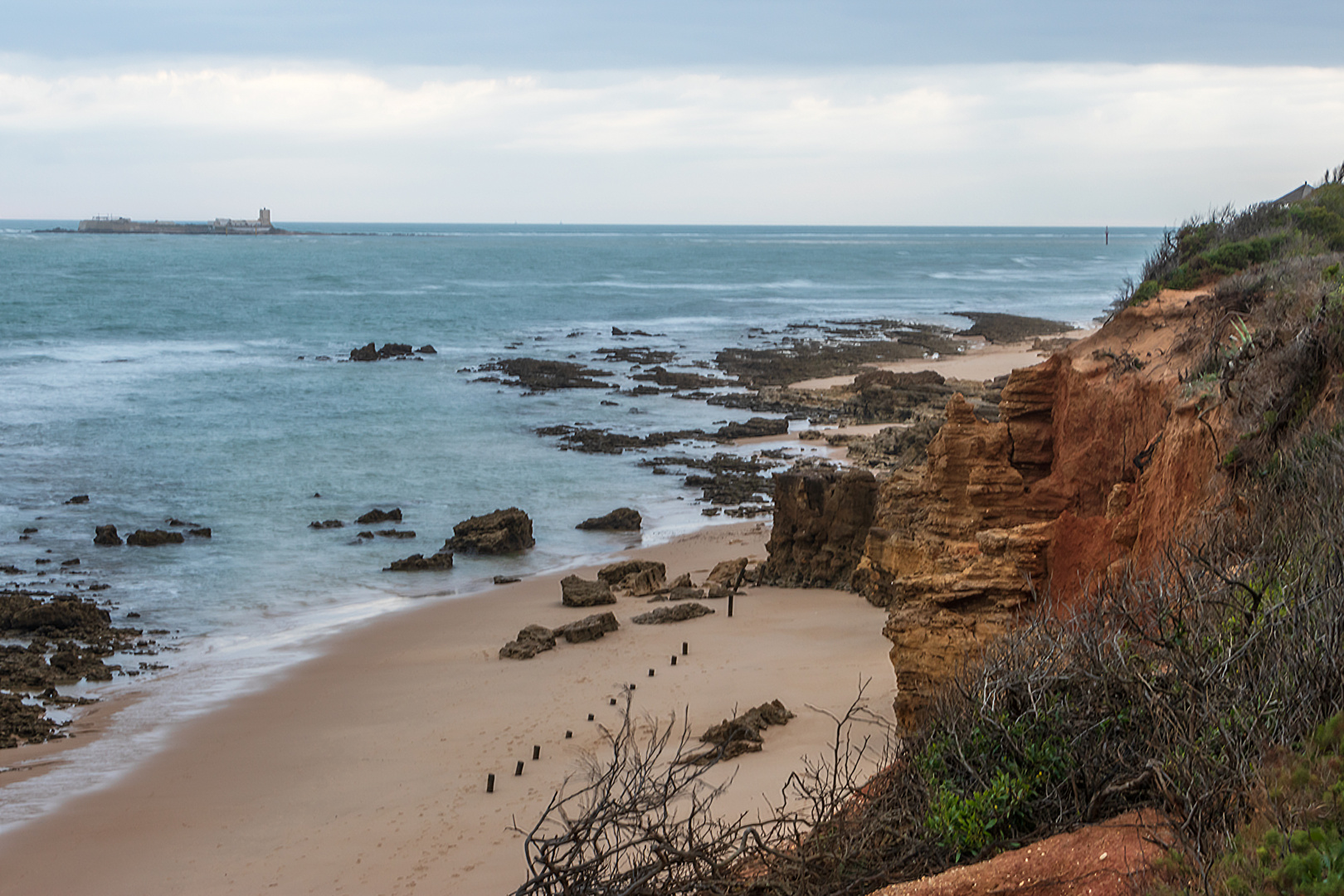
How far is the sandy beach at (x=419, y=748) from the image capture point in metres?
10.4

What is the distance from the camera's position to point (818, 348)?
52250mm

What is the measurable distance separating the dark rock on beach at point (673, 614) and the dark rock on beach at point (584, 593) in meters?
1.24

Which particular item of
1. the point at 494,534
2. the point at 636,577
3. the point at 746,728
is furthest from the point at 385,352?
the point at 746,728

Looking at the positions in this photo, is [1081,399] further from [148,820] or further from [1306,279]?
[148,820]

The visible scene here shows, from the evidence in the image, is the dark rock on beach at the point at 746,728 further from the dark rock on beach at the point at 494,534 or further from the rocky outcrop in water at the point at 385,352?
the rocky outcrop in water at the point at 385,352

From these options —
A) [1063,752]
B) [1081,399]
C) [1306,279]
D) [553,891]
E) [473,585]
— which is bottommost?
[473,585]

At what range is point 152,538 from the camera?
76.7ft

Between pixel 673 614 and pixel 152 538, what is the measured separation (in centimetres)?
1246

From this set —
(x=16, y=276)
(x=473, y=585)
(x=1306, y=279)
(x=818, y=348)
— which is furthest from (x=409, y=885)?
(x=16, y=276)

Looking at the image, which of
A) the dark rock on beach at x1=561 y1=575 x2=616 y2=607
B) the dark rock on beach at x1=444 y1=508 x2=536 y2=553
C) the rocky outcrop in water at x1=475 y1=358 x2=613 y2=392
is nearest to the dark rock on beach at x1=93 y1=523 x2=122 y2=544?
the dark rock on beach at x1=444 y1=508 x2=536 y2=553

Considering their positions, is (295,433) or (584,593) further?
(295,433)

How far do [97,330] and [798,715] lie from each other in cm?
6391

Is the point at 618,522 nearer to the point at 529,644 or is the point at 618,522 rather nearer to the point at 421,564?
the point at 421,564

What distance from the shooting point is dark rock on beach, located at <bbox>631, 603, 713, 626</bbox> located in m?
17.0
